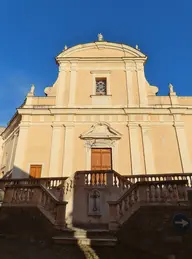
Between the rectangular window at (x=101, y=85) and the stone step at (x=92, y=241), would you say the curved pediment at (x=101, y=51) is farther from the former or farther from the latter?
the stone step at (x=92, y=241)

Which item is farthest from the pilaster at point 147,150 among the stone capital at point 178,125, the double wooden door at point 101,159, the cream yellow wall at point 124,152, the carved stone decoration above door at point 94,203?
the carved stone decoration above door at point 94,203

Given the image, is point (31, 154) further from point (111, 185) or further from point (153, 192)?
point (153, 192)

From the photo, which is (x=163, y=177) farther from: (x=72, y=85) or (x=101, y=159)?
(x=72, y=85)

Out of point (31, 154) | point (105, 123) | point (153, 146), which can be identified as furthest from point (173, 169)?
point (31, 154)

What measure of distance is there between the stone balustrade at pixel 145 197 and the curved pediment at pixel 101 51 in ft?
35.4

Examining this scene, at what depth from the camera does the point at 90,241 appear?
274 inches

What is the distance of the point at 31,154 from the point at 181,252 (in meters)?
8.57

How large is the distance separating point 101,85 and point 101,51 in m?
2.73

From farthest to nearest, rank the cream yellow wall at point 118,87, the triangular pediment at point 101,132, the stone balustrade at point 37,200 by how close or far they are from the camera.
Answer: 1. the cream yellow wall at point 118,87
2. the triangular pediment at point 101,132
3. the stone balustrade at point 37,200

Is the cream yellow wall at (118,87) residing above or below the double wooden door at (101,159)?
above

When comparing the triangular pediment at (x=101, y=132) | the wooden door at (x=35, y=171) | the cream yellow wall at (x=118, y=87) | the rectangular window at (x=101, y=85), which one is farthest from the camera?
the rectangular window at (x=101, y=85)

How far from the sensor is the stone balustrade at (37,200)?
755cm

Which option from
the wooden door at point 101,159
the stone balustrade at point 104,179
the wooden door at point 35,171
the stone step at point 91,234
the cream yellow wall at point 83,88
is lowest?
the stone step at point 91,234

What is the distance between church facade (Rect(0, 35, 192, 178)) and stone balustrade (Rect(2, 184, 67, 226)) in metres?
A: 3.69
